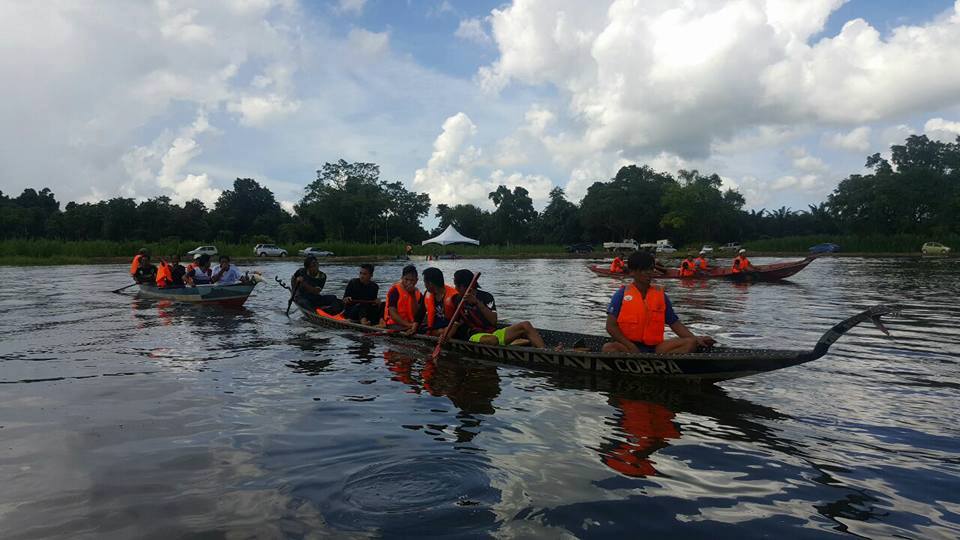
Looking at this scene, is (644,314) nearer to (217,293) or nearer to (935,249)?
(217,293)

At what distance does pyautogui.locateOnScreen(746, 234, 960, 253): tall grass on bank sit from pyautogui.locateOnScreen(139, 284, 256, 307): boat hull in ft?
182

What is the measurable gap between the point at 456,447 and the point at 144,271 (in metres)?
19.2

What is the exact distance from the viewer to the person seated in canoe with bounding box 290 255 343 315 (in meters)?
15.0

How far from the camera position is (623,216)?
7281 cm

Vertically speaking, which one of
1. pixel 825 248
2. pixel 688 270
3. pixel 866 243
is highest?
pixel 866 243

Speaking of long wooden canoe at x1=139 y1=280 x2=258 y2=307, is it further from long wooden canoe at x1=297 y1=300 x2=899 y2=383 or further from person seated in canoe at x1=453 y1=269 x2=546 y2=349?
long wooden canoe at x1=297 y1=300 x2=899 y2=383

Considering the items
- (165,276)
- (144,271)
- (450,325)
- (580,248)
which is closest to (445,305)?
(450,325)

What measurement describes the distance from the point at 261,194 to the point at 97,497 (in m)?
98.4

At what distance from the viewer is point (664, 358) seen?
722 cm

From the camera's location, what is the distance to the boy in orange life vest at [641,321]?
777 cm

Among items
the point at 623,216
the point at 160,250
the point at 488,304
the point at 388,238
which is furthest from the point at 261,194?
A: the point at 488,304

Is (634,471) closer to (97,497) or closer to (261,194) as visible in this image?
(97,497)

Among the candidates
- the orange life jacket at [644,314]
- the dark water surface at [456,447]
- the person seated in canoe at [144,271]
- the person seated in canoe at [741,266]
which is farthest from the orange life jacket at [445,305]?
the person seated in canoe at [741,266]

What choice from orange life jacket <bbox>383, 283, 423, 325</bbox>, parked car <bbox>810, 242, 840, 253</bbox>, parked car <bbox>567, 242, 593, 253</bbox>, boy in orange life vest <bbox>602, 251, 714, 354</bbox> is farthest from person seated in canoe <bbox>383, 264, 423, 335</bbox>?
parked car <bbox>567, 242, 593, 253</bbox>
